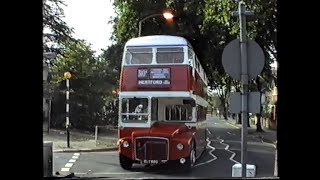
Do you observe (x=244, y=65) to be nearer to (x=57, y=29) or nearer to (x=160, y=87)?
(x=160, y=87)

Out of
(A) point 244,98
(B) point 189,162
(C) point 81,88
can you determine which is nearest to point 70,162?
(B) point 189,162

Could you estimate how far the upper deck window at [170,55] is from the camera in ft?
51.2

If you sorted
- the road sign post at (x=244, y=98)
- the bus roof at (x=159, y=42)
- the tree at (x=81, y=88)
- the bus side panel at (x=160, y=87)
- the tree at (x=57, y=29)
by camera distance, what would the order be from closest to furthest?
the road sign post at (x=244, y=98) < the bus side panel at (x=160, y=87) < the bus roof at (x=159, y=42) < the tree at (x=57, y=29) < the tree at (x=81, y=88)

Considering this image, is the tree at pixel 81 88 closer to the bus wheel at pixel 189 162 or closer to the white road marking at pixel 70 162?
the white road marking at pixel 70 162

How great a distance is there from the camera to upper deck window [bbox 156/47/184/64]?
51.2ft

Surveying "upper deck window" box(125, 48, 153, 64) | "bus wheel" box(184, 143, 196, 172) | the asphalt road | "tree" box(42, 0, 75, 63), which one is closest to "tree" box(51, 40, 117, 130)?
"tree" box(42, 0, 75, 63)

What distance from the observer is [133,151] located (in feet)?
51.1

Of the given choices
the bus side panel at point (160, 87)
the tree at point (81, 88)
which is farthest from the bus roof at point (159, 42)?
the tree at point (81, 88)

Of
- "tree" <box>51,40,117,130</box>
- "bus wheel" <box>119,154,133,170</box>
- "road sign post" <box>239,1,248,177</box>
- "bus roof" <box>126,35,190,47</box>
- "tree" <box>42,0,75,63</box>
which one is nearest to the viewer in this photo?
"road sign post" <box>239,1,248,177</box>

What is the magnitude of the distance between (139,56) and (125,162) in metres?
3.17

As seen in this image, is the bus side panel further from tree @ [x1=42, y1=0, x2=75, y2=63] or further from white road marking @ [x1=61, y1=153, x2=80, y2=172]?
tree @ [x1=42, y1=0, x2=75, y2=63]

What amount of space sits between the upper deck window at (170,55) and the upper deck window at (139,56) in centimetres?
27
